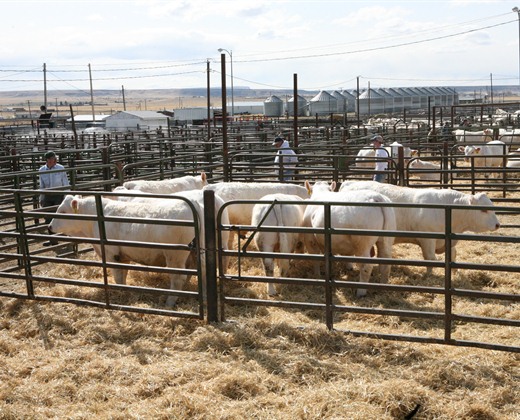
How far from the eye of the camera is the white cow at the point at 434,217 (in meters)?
8.37

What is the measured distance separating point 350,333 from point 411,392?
4.09 feet

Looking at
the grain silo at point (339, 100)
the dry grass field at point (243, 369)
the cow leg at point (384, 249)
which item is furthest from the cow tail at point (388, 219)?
the grain silo at point (339, 100)

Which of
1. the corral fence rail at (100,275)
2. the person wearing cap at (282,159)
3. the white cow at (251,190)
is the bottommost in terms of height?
the corral fence rail at (100,275)

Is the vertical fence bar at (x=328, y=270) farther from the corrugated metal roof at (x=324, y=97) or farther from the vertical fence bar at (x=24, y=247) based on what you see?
the corrugated metal roof at (x=324, y=97)

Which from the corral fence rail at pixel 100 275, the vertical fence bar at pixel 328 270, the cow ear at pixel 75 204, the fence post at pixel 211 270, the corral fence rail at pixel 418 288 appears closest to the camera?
the corral fence rail at pixel 418 288

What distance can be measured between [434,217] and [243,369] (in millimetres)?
4270

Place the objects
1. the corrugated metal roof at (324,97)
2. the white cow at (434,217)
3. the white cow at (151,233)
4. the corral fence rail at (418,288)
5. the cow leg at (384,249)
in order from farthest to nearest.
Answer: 1. the corrugated metal roof at (324,97)
2. the white cow at (434,217)
3. the cow leg at (384,249)
4. the white cow at (151,233)
5. the corral fence rail at (418,288)

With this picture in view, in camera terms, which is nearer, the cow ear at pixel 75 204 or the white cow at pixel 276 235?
the white cow at pixel 276 235

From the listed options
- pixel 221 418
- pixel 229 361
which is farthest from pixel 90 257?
pixel 221 418

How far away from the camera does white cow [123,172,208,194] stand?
10469 mm

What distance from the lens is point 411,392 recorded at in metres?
4.64

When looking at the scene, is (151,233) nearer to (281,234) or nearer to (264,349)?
(281,234)

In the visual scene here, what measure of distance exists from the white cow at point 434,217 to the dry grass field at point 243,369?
5.19 feet

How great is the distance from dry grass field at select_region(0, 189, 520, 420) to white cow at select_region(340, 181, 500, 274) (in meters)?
1.58
